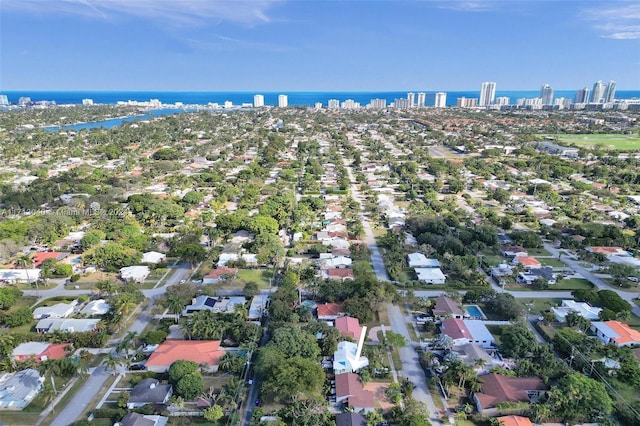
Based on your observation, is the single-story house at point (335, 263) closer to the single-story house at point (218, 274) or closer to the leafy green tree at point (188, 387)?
the single-story house at point (218, 274)

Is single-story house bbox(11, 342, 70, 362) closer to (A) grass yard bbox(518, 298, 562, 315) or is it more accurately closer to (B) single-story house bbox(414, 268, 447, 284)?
(B) single-story house bbox(414, 268, 447, 284)

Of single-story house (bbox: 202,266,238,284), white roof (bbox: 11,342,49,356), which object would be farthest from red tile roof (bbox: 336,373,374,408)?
white roof (bbox: 11,342,49,356)

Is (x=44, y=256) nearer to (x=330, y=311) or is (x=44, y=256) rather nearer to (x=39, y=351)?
(x=39, y=351)

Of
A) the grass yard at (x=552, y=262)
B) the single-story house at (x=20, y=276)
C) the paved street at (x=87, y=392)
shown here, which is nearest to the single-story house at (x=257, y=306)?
the paved street at (x=87, y=392)

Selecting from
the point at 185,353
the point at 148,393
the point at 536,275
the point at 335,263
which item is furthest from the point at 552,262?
the point at 148,393

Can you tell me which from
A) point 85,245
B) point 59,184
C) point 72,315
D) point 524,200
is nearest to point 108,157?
point 59,184
